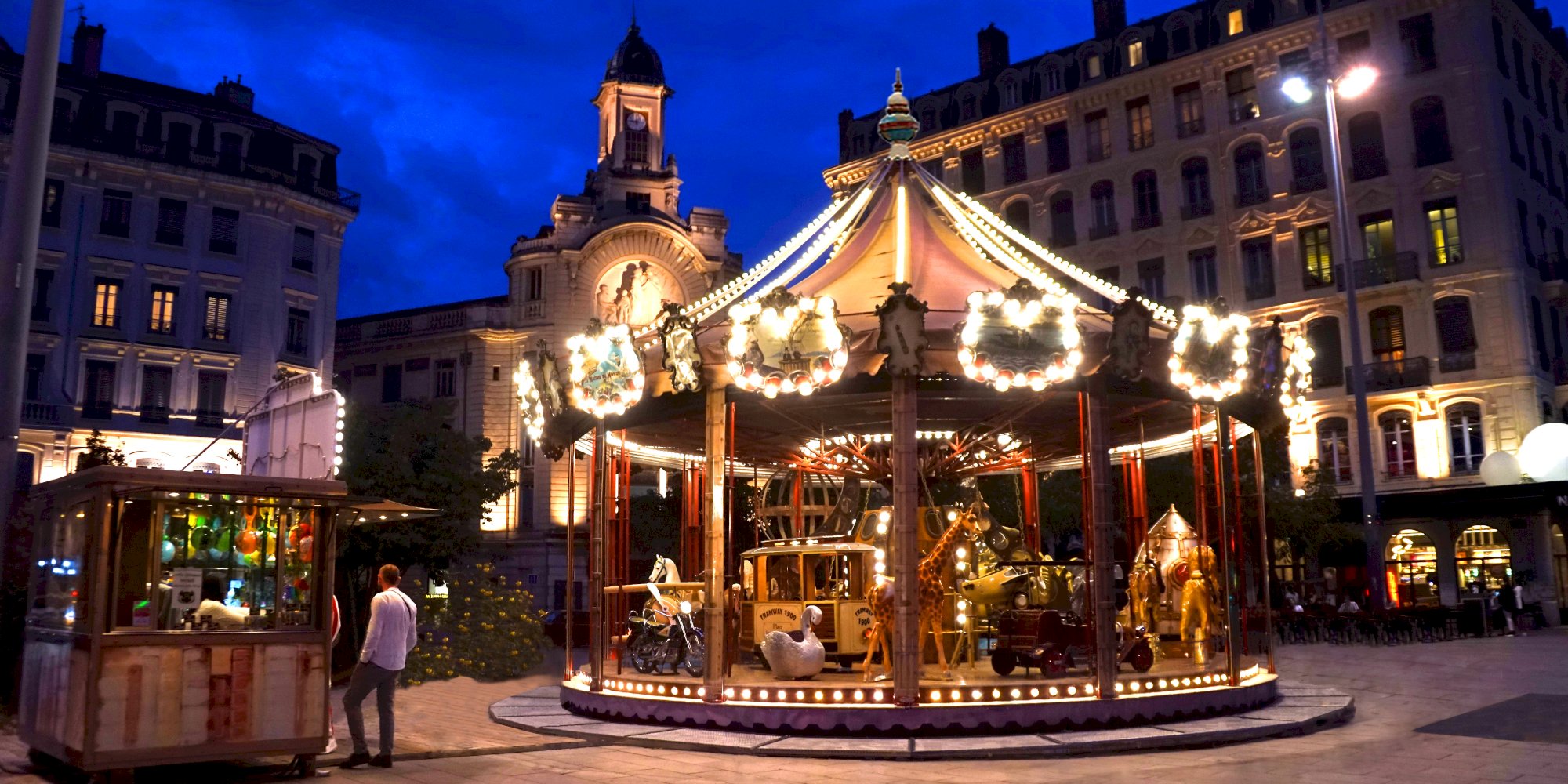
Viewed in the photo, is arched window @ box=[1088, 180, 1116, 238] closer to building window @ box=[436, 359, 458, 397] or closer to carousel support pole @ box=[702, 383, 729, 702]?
building window @ box=[436, 359, 458, 397]

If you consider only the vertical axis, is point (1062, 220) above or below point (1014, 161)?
below

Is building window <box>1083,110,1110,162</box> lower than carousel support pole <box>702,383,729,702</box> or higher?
higher

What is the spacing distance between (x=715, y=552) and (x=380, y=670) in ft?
12.9

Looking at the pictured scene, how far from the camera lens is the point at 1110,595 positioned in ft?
42.1

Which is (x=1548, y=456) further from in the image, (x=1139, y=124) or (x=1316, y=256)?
(x=1139, y=124)

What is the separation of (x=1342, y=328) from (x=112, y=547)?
34586 mm

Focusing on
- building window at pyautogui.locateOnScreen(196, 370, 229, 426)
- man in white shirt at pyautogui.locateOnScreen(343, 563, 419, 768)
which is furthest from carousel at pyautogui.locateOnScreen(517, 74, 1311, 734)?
building window at pyautogui.locateOnScreen(196, 370, 229, 426)

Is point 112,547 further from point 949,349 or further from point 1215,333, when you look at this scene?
point 1215,333

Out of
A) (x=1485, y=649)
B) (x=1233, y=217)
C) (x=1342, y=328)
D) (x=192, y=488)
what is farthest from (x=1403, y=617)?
(x=192, y=488)

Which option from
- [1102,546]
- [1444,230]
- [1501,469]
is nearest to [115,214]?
[1102,546]

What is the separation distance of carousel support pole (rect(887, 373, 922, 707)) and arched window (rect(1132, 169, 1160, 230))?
3020cm

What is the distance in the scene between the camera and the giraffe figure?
530 inches

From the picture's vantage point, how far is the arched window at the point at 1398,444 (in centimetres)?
3503

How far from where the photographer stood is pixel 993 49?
4672cm
